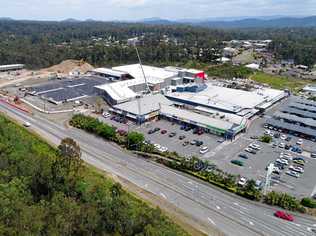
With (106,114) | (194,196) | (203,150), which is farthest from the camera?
(106,114)

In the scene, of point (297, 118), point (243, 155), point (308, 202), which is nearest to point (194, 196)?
point (308, 202)

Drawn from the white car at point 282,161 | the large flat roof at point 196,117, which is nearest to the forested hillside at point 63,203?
the white car at point 282,161

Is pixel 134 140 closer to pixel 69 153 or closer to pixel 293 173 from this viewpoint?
pixel 69 153

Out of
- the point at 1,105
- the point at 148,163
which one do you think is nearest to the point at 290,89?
the point at 148,163

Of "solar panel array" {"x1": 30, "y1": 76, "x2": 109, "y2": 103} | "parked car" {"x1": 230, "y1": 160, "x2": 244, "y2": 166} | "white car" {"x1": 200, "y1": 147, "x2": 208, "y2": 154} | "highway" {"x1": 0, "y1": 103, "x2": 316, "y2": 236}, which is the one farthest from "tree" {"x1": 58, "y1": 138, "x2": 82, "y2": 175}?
"solar panel array" {"x1": 30, "y1": 76, "x2": 109, "y2": 103}

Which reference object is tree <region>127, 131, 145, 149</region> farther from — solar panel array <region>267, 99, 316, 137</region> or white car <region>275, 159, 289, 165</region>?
solar panel array <region>267, 99, 316, 137</region>

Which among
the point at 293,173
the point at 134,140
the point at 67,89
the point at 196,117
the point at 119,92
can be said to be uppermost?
the point at 119,92

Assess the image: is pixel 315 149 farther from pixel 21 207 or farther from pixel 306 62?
pixel 306 62
